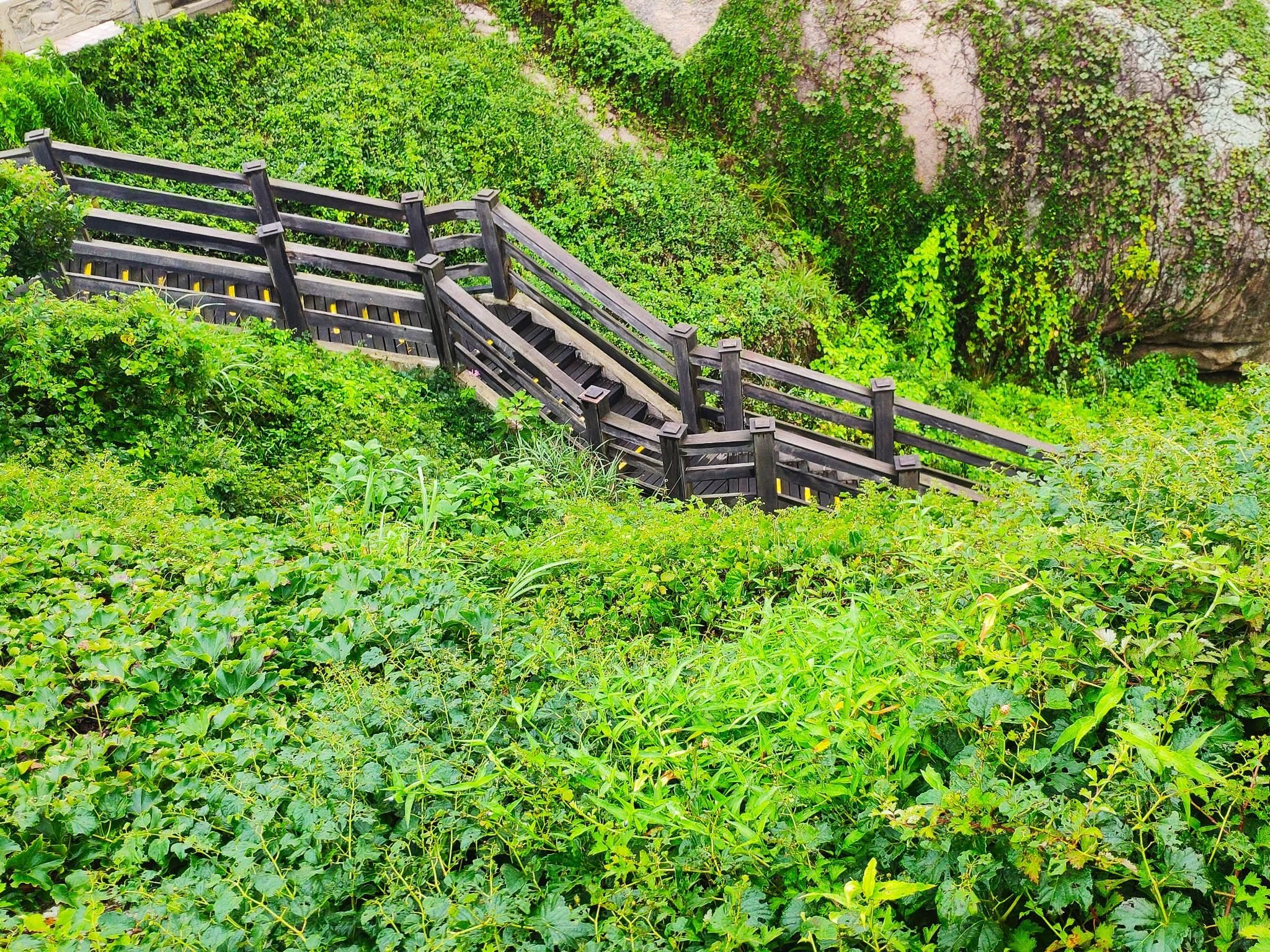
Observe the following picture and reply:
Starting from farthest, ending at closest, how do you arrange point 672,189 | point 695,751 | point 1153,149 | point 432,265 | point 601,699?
point 672,189 < point 1153,149 < point 432,265 < point 601,699 < point 695,751

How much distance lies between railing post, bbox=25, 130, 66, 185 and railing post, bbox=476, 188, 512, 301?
13.4ft

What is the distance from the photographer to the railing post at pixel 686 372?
26.7 feet

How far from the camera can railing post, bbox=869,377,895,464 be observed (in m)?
7.91

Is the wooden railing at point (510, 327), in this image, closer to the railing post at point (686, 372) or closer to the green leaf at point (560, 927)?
the railing post at point (686, 372)

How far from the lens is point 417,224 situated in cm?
895

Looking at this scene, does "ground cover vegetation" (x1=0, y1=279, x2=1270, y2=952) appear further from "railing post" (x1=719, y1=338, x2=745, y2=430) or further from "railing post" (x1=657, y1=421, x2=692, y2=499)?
"railing post" (x1=719, y1=338, x2=745, y2=430)

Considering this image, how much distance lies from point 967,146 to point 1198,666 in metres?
10.8

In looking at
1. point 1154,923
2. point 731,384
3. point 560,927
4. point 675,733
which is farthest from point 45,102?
point 1154,923

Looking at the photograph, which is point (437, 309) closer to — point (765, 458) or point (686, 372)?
point (686, 372)

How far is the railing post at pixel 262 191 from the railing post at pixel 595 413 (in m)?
3.77

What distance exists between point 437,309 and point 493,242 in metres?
0.91

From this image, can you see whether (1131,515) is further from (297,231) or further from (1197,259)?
(1197,259)

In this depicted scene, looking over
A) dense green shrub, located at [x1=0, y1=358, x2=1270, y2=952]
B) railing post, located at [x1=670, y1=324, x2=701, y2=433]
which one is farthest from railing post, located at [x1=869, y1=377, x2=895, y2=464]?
dense green shrub, located at [x1=0, y1=358, x2=1270, y2=952]

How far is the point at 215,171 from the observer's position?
8.76 m
